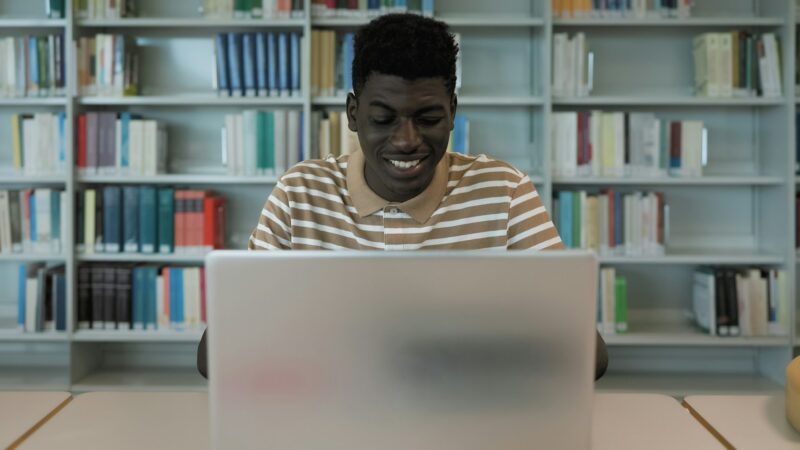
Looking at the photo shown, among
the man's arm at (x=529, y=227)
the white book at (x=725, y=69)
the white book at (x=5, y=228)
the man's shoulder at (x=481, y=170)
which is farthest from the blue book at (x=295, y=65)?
the man's arm at (x=529, y=227)

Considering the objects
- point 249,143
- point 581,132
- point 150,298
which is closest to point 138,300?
point 150,298

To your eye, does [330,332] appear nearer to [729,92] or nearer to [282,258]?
[282,258]

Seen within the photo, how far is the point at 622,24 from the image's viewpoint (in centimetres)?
316

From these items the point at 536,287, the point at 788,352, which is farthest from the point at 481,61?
the point at 536,287

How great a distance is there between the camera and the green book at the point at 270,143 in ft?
10.3

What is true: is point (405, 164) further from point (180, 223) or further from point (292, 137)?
point (180, 223)

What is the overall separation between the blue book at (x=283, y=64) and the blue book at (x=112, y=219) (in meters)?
0.76

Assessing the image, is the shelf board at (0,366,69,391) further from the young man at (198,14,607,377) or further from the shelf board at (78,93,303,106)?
the young man at (198,14,607,377)

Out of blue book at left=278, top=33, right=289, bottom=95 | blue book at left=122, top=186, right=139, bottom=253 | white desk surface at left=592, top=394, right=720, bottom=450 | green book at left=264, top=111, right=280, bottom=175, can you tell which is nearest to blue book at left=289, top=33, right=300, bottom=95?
blue book at left=278, top=33, right=289, bottom=95

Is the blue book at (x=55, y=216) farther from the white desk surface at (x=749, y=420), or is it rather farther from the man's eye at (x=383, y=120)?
the white desk surface at (x=749, y=420)

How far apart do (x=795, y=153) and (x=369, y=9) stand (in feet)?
5.69

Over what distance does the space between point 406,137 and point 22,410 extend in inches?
27.6

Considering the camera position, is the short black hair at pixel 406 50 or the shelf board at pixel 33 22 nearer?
the short black hair at pixel 406 50

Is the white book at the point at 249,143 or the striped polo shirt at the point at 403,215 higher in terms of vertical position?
the white book at the point at 249,143
